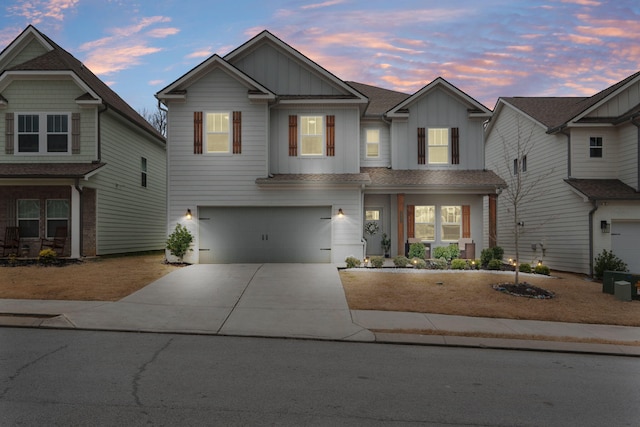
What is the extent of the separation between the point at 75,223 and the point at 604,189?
21052mm

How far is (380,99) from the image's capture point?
22219 millimetres

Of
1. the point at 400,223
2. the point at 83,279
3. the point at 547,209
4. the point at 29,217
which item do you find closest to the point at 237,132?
the point at 83,279

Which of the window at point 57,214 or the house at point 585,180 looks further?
the window at point 57,214

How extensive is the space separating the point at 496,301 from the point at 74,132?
1696 cm

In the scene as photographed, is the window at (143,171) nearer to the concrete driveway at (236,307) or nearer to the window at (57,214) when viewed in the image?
the window at (57,214)

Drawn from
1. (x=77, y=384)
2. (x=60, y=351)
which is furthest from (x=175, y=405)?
(x=60, y=351)

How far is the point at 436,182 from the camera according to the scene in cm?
1797

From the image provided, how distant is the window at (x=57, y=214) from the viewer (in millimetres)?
18047

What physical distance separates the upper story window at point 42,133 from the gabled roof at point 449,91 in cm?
1381

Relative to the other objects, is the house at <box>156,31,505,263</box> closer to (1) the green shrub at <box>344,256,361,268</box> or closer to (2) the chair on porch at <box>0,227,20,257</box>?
(1) the green shrub at <box>344,256,361,268</box>

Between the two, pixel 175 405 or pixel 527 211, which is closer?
pixel 175 405

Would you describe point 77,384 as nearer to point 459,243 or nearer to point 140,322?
point 140,322

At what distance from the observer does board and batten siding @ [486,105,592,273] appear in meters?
17.8

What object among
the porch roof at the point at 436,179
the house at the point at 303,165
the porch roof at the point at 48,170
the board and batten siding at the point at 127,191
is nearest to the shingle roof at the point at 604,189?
the porch roof at the point at 436,179
